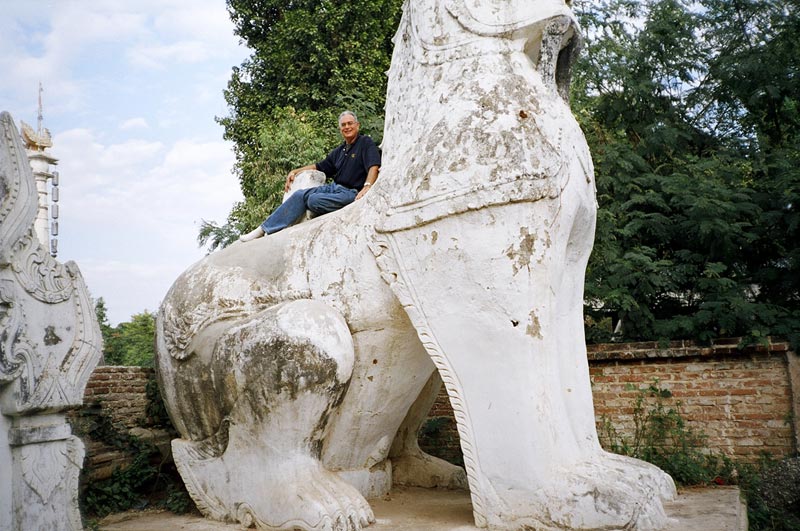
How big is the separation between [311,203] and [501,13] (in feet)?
5.80

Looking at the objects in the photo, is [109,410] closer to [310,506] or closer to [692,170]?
[310,506]

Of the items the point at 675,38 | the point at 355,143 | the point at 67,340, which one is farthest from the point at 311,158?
the point at 67,340

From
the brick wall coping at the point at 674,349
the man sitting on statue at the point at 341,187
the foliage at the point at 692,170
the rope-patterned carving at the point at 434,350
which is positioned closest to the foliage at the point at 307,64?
the foliage at the point at 692,170

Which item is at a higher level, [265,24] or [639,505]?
[265,24]

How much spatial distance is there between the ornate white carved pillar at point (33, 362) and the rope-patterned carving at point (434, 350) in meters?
1.65

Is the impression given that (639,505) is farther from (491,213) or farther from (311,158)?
(311,158)

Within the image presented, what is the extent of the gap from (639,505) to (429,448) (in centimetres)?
394

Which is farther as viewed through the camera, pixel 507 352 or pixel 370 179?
pixel 370 179

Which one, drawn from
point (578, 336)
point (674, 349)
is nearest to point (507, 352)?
point (578, 336)

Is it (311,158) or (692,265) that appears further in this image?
(311,158)

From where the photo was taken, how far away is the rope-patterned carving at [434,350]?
446 centimetres

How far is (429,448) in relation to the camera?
7.90 m

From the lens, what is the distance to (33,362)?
381 cm

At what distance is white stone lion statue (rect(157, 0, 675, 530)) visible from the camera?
438 centimetres
